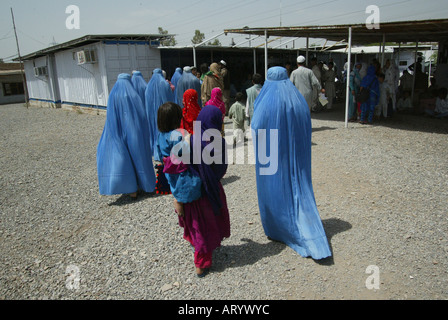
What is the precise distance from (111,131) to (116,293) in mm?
2461

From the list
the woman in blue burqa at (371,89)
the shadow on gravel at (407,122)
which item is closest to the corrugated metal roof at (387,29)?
the woman in blue burqa at (371,89)

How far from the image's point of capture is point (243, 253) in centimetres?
315

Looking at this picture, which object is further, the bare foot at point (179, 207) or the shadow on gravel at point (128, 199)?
the shadow on gravel at point (128, 199)

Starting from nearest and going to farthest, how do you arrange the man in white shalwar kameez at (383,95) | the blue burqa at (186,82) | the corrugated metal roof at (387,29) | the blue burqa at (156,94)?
1. the blue burqa at (156,94)
2. the blue burqa at (186,82)
3. the corrugated metal roof at (387,29)
4. the man in white shalwar kameez at (383,95)

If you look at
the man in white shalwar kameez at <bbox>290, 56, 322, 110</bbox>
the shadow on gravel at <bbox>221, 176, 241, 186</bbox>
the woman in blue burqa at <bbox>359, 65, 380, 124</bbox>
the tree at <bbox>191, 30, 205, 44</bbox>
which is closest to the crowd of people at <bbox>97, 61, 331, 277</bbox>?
the shadow on gravel at <bbox>221, 176, 241, 186</bbox>

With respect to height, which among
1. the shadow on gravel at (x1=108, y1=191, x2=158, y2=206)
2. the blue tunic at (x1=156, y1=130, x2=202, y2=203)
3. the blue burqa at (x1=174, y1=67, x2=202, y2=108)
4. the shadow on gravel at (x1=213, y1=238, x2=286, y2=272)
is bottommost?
the shadow on gravel at (x1=108, y1=191, x2=158, y2=206)

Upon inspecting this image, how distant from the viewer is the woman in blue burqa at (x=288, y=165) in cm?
297

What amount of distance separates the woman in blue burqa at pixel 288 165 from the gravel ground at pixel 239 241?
0.77 ft

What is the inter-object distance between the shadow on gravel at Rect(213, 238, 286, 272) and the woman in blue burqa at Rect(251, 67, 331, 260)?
8.4 inches

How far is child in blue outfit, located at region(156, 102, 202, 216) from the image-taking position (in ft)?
8.56

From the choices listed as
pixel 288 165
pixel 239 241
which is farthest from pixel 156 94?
pixel 288 165

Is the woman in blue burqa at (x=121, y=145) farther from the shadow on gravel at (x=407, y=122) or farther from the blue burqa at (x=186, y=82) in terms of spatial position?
the shadow on gravel at (x=407, y=122)

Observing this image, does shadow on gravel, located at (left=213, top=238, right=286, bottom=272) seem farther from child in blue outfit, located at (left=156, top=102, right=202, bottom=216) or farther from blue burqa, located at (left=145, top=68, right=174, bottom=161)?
blue burqa, located at (left=145, top=68, right=174, bottom=161)

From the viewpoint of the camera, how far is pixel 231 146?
739 cm
